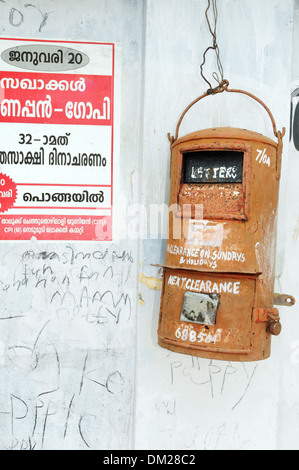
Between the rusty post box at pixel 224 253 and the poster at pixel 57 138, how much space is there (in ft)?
2.32

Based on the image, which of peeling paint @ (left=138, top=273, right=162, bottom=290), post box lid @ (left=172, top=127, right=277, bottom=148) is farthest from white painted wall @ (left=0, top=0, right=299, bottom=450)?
post box lid @ (left=172, top=127, right=277, bottom=148)

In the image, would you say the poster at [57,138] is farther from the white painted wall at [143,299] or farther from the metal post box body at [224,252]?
the metal post box body at [224,252]

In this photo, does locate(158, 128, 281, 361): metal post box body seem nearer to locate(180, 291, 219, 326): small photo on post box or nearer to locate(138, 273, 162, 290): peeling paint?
locate(180, 291, 219, 326): small photo on post box

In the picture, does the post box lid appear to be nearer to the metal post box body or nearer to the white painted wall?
the metal post box body

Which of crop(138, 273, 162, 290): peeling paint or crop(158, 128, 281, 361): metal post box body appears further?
crop(138, 273, 162, 290): peeling paint

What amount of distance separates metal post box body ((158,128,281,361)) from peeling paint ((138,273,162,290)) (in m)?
0.42

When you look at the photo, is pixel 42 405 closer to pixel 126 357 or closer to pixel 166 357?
pixel 126 357

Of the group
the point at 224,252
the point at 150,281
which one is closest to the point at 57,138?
the point at 150,281

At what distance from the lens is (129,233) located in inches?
118

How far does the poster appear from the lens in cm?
291

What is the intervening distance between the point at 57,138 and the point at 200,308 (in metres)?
1.40

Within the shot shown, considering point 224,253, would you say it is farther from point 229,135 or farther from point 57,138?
point 57,138

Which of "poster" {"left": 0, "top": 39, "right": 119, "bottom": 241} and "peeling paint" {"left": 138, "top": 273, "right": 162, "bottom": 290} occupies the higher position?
"poster" {"left": 0, "top": 39, "right": 119, "bottom": 241}

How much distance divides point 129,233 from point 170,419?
3.93 feet
